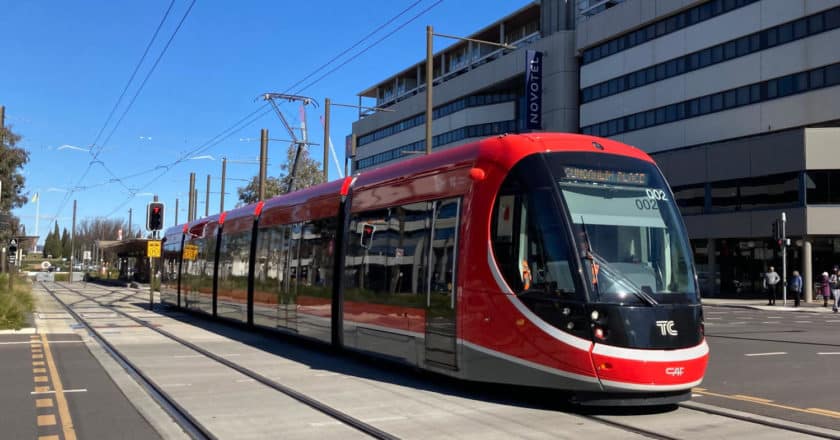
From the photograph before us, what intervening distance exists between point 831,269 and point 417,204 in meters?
35.9

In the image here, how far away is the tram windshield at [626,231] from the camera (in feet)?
26.8

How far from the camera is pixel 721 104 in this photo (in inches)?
1742

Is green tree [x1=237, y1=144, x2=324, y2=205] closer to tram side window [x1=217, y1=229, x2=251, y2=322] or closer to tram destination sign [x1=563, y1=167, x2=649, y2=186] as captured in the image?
tram side window [x1=217, y1=229, x2=251, y2=322]

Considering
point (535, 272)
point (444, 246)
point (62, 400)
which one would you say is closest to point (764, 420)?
point (535, 272)

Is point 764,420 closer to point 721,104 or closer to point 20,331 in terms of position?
point 20,331

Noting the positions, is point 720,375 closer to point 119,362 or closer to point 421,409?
point 421,409

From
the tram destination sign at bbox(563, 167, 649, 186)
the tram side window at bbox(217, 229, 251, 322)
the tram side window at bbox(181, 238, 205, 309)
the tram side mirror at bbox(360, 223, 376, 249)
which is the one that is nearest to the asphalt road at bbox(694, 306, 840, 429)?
the tram destination sign at bbox(563, 167, 649, 186)

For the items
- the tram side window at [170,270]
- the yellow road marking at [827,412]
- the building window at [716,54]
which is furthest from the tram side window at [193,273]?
the building window at [716,54]

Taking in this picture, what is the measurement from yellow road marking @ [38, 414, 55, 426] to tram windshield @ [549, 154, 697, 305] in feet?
18.9

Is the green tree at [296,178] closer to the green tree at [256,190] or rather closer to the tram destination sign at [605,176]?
the green tree at [256,190]

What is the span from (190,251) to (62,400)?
15788 millimetres

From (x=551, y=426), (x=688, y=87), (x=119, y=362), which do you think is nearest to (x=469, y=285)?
(x=551, y=426)

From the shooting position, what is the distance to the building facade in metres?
38.3

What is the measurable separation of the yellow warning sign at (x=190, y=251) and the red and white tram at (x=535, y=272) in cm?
1326
